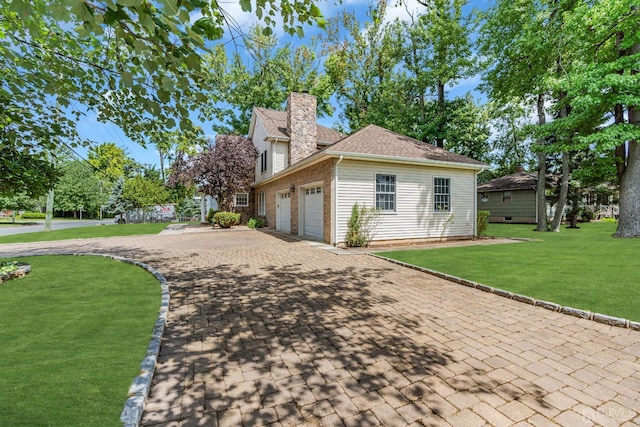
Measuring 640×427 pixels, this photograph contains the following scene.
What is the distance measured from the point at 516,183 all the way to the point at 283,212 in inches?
806

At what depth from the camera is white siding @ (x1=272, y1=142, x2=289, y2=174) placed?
63.9ft

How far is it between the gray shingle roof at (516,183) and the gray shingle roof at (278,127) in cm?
1542

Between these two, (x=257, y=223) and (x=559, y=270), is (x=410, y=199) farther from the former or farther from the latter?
(x=257, y=223)

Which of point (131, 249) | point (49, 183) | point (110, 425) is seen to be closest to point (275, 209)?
point (131, 249)

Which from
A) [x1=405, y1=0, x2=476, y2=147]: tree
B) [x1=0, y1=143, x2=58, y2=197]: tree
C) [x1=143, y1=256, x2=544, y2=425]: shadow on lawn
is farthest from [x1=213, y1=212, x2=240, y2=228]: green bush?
[x1=405, y1=0, x2=476, y2=147]: tree

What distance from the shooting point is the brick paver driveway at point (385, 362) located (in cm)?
238

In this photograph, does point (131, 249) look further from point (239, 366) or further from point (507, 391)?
point (507, 391)

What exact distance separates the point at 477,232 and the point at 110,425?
1525 cm

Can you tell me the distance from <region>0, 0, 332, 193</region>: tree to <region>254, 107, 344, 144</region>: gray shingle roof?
15.1m

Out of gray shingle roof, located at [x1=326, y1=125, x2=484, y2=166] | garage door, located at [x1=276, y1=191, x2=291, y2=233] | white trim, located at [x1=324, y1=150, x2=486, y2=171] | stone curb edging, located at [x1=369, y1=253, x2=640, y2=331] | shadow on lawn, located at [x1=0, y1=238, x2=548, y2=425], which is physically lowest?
shadow on lawn, located at [x1=0, y1=238, x2=548, y2=425]

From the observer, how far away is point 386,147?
12.6 meters

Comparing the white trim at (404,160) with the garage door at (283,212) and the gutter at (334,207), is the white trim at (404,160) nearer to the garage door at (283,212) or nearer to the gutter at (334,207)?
the gutter at (334,207)

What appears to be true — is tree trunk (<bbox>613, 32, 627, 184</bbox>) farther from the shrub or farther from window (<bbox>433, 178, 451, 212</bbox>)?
the shrub

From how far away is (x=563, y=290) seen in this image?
5.34 meters
